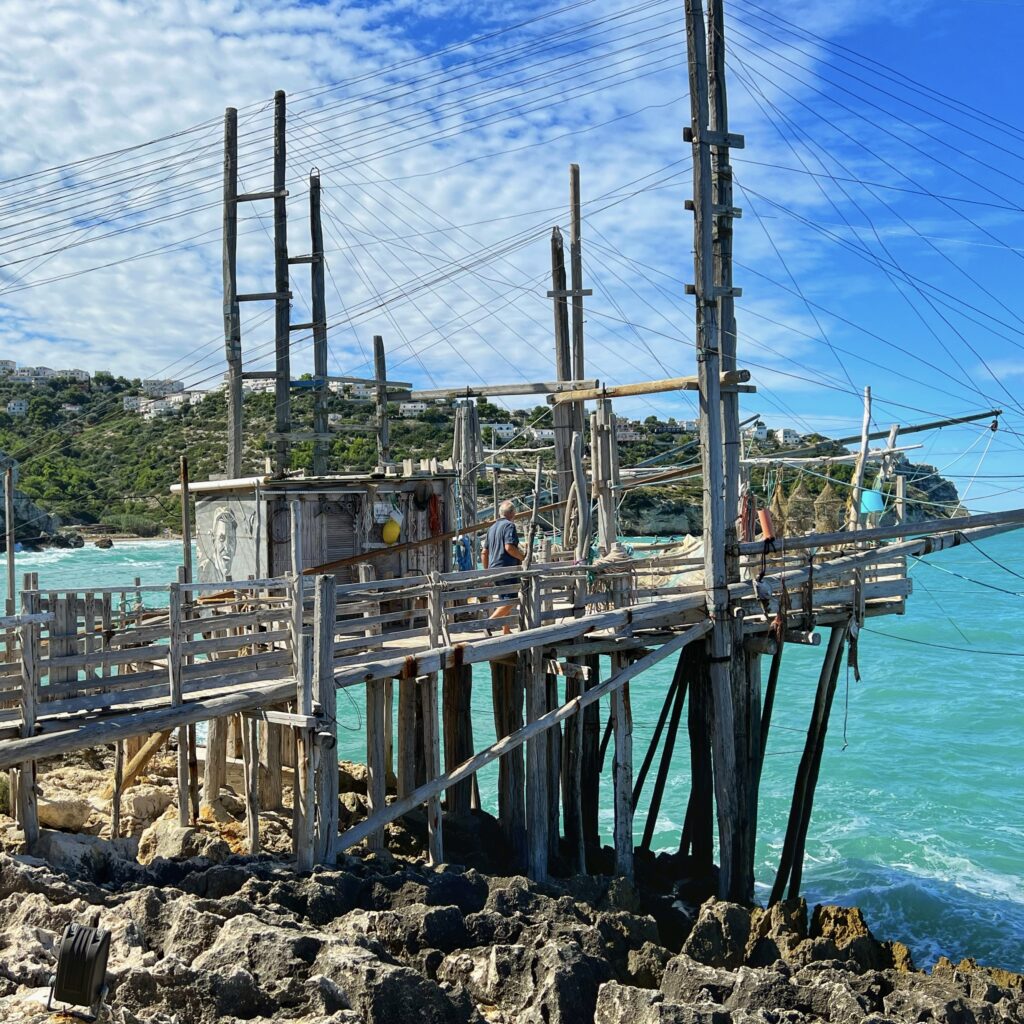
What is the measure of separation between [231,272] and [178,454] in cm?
4773

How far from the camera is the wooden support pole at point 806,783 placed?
15.5m

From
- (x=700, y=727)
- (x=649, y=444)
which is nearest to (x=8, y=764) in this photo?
(x=700, y=727)

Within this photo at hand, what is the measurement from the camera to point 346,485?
1566 centimetres

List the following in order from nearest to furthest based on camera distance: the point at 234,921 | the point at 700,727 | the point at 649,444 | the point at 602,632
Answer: the point at 234,921
the point at 602,632
the point at 700,727
the point at 649,444

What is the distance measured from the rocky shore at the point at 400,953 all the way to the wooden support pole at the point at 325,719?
1.16ft

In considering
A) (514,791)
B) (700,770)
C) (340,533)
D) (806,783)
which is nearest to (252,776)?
(514,791)

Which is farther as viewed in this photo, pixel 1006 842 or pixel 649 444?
pixel 649 444

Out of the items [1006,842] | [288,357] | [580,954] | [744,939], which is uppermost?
[288,357]

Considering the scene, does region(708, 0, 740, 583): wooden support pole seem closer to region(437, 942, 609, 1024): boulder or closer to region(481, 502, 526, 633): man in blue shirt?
region(481, 502, 526, 633): man in blue shirt

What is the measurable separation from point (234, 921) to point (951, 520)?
1122 cm

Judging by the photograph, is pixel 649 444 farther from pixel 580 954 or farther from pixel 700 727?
pixel 580 954

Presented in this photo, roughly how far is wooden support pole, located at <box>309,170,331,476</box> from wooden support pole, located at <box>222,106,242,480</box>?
151 centimetres

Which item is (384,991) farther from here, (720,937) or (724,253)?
(724,253)

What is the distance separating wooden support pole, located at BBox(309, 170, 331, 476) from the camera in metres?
20.6
